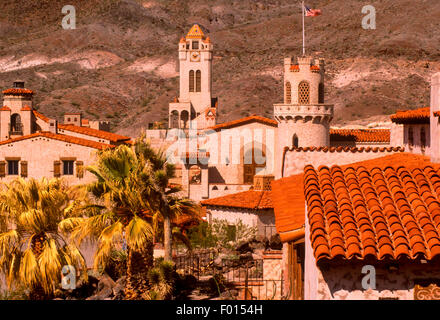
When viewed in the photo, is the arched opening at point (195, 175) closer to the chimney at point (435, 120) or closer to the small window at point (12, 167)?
the small window at point (12, 167)

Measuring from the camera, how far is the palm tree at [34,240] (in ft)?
75.5

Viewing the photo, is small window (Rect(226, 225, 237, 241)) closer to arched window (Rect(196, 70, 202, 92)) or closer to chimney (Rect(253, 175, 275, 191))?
chimney (Rect(253, 175, 275, 191))

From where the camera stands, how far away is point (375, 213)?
12.4 metres

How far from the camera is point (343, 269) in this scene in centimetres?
1177

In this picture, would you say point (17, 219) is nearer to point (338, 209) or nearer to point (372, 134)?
point (338, 209)

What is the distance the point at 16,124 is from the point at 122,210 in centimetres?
4727

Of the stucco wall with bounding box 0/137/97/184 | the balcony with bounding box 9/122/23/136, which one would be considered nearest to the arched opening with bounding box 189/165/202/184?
the stucco wall with bounding box 0/137/97/184

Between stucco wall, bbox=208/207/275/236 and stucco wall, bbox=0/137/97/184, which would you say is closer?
stucco wall, bbox=208/207/275/236

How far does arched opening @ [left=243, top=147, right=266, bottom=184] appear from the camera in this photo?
66.1 m

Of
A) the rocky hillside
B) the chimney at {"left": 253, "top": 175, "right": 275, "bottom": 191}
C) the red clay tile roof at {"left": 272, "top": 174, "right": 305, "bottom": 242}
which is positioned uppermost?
the rocky hillside

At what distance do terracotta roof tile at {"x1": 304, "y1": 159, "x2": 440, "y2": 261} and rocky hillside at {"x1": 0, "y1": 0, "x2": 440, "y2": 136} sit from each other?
306 feet

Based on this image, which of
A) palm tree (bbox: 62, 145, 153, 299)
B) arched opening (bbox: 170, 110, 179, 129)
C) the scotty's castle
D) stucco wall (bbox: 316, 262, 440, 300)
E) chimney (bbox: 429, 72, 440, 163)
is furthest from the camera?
arched opening (bbox: 170, 110, 179, 129)

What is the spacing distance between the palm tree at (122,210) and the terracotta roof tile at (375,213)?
35.1 ft

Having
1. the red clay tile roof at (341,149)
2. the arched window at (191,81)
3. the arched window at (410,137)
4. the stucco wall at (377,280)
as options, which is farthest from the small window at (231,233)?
the arched window at (191,81)
